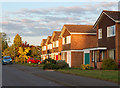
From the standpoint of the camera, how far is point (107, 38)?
95.9ft

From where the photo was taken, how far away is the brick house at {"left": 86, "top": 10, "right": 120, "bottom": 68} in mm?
27098

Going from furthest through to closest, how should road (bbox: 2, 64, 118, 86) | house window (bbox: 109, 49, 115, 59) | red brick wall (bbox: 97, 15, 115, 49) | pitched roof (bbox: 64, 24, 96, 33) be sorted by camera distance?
pitched roof (bbox: 64, 24, 96, 33) < red brick wall (bbox: 97, 15, 115, 49) < house window (bbox: 109, 49, 115, 59) < road (bbox: 2, 64, 118, 86)

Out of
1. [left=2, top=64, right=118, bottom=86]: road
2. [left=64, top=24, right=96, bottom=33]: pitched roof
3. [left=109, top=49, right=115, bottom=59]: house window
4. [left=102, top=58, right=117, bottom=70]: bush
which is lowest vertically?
[left=2, top=64, right=118, bottom=86]: road

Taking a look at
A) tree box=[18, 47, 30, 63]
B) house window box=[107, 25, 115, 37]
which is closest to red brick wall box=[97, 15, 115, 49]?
house window box=[107, 25, 115, 37]

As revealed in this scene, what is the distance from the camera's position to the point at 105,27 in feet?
98.0

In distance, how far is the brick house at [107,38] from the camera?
2710 centimetres

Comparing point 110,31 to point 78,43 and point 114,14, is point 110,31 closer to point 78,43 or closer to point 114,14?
point 114,14

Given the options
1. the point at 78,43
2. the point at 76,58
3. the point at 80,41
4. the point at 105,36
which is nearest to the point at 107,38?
the point at 105,36

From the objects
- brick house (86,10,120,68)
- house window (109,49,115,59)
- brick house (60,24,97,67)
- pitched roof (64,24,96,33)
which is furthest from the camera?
pitched roof (64,24,96,33)

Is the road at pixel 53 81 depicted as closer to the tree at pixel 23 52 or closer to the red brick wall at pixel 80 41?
the red brick wall at pixel 80 41

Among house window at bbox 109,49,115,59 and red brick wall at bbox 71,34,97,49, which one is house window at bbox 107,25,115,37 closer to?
house window at bbox 109,49,115,59

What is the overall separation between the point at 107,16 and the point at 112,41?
3.25 metres

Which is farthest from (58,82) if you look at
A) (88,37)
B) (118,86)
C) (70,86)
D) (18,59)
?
(18,59)

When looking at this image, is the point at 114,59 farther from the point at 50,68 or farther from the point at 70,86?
the point at 70,86
